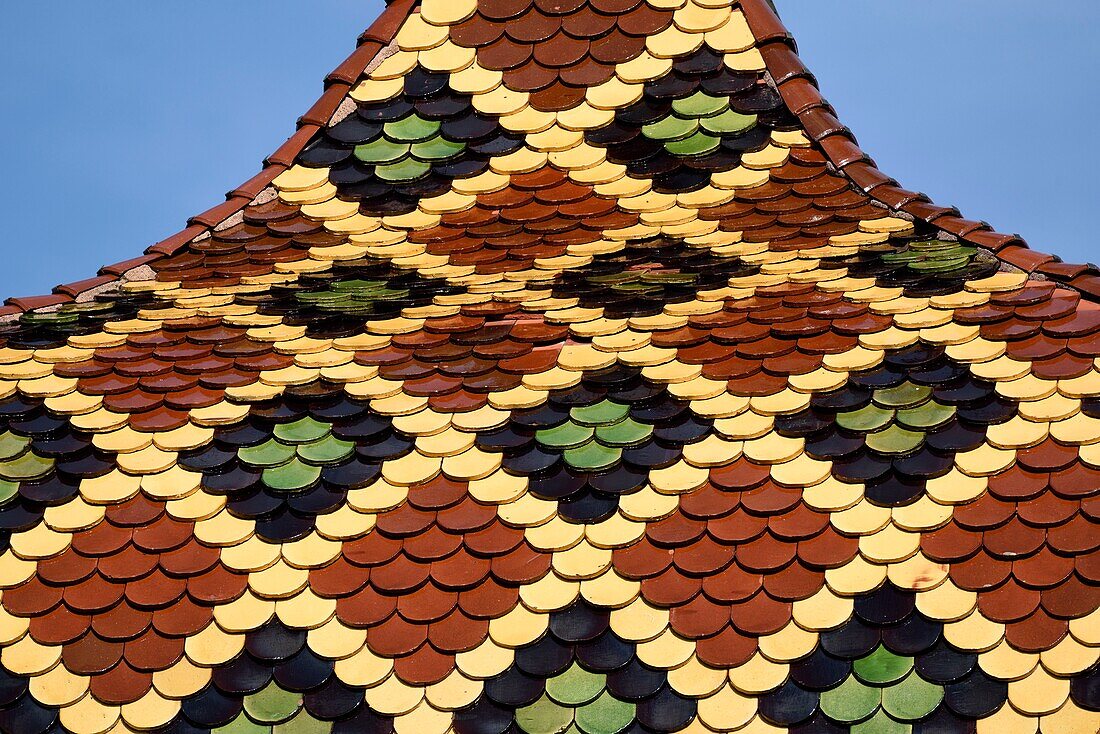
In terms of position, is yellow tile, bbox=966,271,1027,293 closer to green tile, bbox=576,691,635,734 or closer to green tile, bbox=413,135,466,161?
green tile, bbox=576,691,635,734

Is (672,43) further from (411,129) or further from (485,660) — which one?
(485,660)

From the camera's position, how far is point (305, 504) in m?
5.73

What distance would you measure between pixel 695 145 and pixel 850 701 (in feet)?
10.8

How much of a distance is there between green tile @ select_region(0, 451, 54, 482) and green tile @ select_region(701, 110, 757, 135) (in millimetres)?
3350

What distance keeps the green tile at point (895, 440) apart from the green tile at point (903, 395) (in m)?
0.11

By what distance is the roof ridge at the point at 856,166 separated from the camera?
621 cm

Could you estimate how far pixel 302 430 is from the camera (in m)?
6.01

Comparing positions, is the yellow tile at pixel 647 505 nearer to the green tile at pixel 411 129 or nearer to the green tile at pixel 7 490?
the green tile at pixel 7 490

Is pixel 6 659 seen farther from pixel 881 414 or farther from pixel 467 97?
pixel 467 97

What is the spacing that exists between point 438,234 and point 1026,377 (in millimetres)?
2843

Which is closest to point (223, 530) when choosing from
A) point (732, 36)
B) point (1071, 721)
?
point (1071, 721)

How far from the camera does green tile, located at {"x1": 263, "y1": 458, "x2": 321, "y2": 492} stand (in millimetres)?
5793

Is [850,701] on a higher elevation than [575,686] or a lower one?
lower

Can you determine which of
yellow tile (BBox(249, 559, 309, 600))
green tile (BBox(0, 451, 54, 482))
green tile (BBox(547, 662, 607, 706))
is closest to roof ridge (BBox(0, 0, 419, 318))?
green tile (BBox(0, 451, 54, 482))
